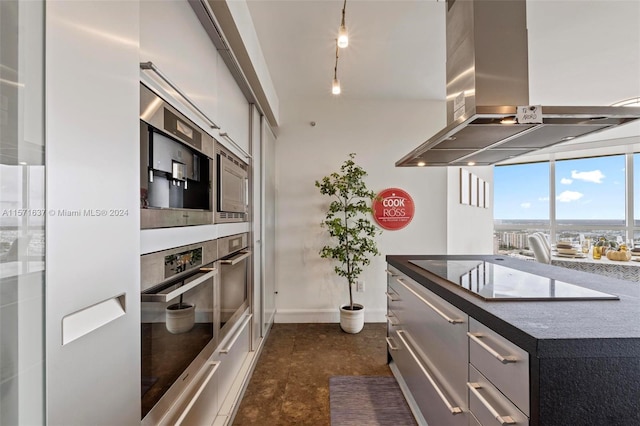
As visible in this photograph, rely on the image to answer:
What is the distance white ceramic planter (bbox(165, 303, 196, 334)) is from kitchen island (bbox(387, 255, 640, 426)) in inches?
45.2

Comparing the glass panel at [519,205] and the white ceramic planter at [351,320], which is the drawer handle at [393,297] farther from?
the glass panel at [519,205]

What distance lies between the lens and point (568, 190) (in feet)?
16.5

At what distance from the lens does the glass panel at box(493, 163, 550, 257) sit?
5297mm

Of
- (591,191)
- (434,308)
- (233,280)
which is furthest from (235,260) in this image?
(591,191)

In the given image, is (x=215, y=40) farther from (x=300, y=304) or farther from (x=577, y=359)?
(x=300, y=304)

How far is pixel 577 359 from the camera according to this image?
2.69 feet

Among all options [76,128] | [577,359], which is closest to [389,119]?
[577,359]

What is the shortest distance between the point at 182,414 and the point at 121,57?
126cm

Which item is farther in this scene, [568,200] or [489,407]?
[568,200]

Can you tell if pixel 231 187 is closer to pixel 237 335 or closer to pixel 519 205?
pixel 237 335

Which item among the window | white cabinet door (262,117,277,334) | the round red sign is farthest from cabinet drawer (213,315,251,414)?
the window

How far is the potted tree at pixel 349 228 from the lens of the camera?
3.16 metres

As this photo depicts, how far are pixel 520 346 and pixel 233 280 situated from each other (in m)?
1.61

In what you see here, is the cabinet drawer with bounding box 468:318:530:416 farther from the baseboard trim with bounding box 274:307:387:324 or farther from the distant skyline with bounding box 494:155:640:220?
the distant skyline with bounding box 494:155:640:220
